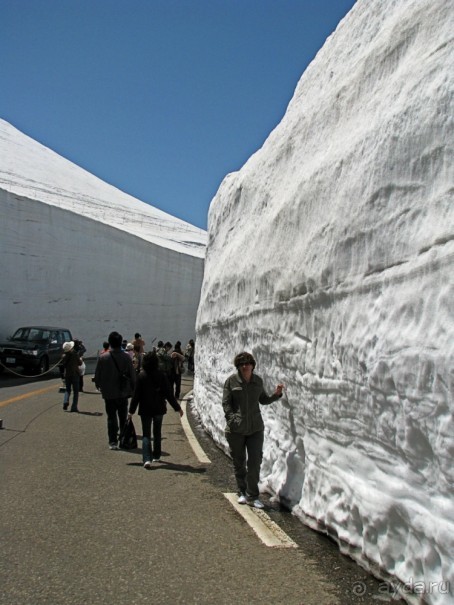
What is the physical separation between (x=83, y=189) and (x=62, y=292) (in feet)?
77.3

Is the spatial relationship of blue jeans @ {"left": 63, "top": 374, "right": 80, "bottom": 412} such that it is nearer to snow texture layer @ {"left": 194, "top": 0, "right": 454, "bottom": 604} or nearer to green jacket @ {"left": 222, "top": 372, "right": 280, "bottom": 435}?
snow texture layer @ {"left": 194, "top": 0, "right": 454, "bottom": 604}

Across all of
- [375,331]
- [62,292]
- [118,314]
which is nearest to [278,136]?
[375,331]

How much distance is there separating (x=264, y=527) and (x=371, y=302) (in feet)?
7.06

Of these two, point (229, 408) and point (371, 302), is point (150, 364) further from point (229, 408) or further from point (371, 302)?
point (371, 302)

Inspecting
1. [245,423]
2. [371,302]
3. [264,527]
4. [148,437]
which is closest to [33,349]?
[148,437]

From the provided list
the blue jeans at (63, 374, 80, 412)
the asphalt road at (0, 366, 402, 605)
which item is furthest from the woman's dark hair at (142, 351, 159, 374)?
the blue jeans at (63, 374, 80, 412)

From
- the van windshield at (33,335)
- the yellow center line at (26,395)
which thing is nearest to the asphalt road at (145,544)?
the yellow center line at (26,395)

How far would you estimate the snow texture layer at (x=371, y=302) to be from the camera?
11.9 feet

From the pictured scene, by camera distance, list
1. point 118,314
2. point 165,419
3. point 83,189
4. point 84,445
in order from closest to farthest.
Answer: point 84,445, point 165,419, point 118,314, point 83,189

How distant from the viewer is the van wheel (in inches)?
869

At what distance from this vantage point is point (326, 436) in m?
5.16

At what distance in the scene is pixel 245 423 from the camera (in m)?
6.02

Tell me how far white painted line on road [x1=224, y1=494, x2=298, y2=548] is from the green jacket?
0.70 metres

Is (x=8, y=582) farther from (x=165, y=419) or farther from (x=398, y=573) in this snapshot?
(x=165, y=419)
